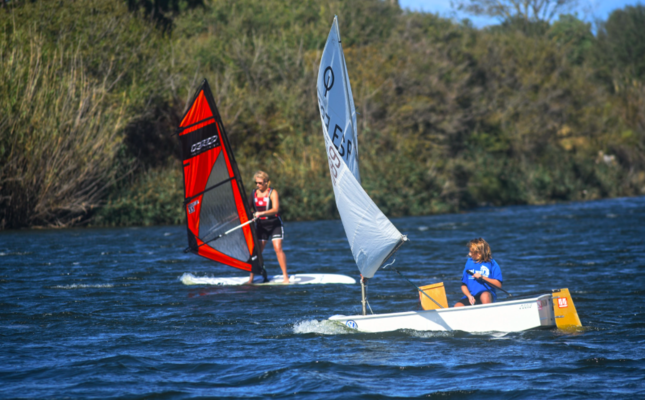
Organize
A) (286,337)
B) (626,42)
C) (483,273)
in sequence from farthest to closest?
1. (626,42)
2. (483,273)
3. (286,337)

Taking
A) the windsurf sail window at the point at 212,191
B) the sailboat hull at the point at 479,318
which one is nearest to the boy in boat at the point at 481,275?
the sailboat hull at the point at 479,318

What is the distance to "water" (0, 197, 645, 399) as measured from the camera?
242 inches

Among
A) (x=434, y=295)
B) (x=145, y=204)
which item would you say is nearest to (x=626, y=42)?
(x=145, y=204)

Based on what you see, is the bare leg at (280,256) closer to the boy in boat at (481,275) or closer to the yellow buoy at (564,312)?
the boy in boat at (481,275)

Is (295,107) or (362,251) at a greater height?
(295,107)

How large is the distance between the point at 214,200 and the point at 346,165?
4.75m

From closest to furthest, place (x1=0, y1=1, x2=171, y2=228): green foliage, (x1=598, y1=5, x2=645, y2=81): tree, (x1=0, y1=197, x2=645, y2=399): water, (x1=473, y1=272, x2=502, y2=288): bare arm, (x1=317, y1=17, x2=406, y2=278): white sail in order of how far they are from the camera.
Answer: (x1=0, y1=197, x2=645, y2=399): water
(x1=317, y1=17, x2=406, y2=278): white sail
(x1=473, y1=272, x2=502, y2=288): bare arm
(x1=0, y1=1, x2=171, y2=228): green foliage
(x1=598, y1=5, x2=645, y2=81): tree

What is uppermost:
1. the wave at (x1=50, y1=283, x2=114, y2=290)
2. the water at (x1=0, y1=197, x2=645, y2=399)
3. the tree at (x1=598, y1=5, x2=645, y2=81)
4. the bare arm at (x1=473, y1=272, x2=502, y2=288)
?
the tree at (x1=598, y1=5, x2=645, y2=81)

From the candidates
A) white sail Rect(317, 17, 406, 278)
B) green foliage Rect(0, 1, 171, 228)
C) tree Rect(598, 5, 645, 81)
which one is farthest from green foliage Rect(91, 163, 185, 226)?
tree Rect(598, 5, 645, 81)

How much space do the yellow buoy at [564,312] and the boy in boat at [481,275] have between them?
657mm

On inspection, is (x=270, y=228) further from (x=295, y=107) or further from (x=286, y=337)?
(x=295, y=107)

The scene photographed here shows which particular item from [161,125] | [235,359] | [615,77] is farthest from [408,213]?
[615,77]

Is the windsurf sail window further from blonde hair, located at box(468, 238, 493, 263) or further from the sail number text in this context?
blonde hair, located at box(468, 238, 493, 263)

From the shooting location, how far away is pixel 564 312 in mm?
7977
